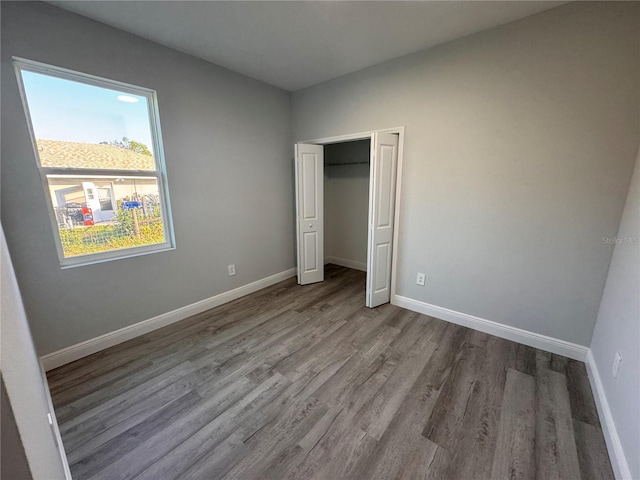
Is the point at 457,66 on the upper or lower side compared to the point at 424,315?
upper

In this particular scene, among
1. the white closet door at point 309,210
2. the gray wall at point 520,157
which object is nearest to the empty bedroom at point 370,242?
the gray wall at point 520,157

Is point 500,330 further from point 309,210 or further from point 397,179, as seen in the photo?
point 309,210

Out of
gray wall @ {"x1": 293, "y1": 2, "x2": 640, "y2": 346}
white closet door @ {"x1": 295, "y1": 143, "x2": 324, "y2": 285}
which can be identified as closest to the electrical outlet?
gray wall @ {"x1": 293, "y1": 2, "x2": 640, "y2": 346}

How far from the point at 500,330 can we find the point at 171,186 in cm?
359

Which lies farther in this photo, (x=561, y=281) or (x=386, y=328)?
(x=386, y=328)

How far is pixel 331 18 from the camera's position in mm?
2059

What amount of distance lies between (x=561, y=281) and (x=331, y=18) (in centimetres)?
290

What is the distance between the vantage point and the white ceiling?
1.91 meters

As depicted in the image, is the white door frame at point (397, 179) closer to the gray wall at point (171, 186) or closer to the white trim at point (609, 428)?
the gray wall at point (171, 186)

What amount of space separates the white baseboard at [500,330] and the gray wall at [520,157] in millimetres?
54

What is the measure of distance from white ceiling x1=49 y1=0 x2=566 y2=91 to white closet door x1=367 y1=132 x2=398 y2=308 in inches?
33.6

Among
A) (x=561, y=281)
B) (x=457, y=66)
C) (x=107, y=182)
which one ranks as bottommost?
(x=561, y=281)

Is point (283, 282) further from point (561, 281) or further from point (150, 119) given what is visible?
point (561, 281)

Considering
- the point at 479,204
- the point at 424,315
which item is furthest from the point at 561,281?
the point at 424,315
